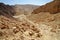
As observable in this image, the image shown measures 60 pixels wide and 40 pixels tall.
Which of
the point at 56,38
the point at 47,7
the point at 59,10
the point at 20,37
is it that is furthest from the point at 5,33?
the point at 47,7

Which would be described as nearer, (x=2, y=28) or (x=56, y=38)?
(x=2, y=28)

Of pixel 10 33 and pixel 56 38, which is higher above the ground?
pixel 10 33

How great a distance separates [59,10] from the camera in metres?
17.4

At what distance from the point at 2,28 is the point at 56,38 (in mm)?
2836

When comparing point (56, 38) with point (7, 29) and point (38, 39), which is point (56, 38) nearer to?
point (38, 39)

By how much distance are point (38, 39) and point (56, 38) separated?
1.26m

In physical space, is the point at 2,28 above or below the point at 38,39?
above

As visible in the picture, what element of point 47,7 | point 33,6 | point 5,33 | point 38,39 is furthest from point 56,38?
point 33,6

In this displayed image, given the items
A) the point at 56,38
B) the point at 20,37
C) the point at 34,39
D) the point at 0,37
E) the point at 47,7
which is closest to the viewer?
the point at 0,37

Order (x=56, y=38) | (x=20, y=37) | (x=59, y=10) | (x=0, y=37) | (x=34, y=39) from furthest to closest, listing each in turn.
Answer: (x=59, y=10) → (x=56, y=38) → (x=34, y=39) → (x=20, y=37) → (x=0, y=37)

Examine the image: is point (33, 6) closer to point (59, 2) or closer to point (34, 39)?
point (59, 2)

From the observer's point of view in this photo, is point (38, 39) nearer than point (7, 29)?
No

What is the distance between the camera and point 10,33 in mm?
4938

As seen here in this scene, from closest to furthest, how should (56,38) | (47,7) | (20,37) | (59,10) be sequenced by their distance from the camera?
(20,37)
(56,38)
(59,10)
(47,7)
